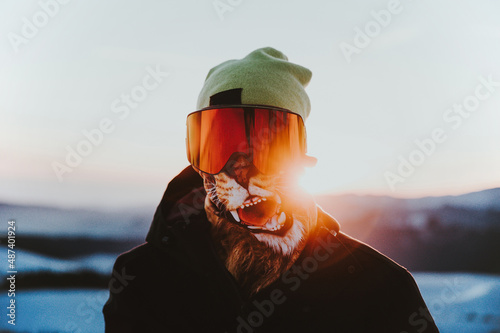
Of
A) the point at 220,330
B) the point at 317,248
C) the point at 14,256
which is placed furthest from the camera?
the point at 14,256

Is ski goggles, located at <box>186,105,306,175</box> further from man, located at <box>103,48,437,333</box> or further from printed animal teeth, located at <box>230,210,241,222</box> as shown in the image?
printed animal teeth, located at <box>230,210,241,222</box>

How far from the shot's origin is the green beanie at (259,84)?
68.0 inches

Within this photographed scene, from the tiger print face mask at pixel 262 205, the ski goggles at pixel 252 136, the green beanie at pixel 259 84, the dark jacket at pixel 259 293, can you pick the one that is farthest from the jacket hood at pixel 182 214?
the green beanie at pixel 259 84

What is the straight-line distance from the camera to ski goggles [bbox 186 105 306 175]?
1.69 meters

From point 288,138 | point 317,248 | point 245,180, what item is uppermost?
point 288,138

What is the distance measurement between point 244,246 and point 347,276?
47 centimetres

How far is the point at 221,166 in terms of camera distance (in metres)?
1.73

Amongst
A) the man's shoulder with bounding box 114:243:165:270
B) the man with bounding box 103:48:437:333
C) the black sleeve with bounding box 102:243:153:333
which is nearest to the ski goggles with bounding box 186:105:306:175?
the man with bounding box 103:48:437:333

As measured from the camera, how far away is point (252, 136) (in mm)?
1698

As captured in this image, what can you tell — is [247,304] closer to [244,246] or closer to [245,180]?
[244,246]

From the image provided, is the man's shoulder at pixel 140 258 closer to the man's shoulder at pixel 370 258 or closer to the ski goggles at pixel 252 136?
the ski goggles at pixel 252 136

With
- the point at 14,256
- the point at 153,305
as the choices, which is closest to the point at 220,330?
the point at 153,305

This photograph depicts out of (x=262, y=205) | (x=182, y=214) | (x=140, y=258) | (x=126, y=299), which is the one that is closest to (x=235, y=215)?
(x=262, y=205)

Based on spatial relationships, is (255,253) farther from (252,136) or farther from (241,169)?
(252,136)
